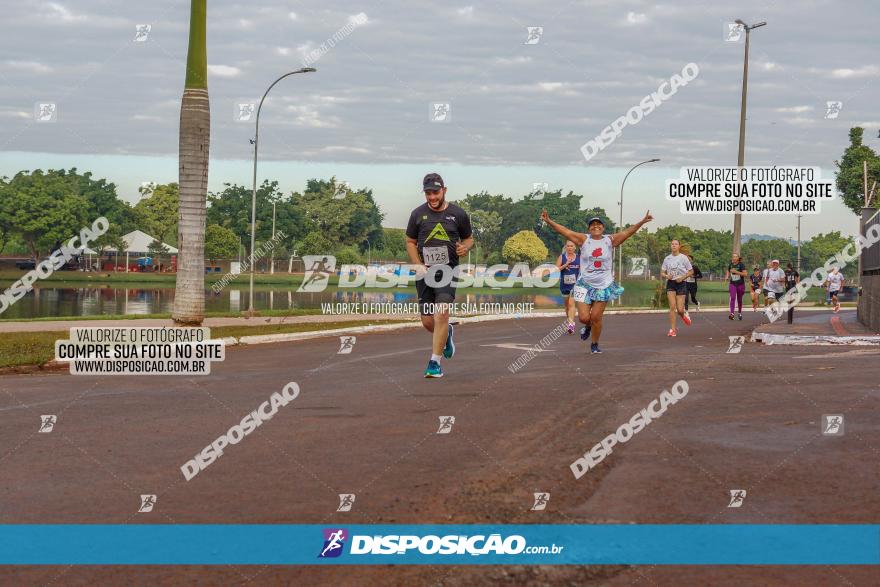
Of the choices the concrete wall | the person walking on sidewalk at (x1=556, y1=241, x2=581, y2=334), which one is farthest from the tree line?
the person walking on sidewalk at (x1=556, y1=241, x2=581, y2=334)

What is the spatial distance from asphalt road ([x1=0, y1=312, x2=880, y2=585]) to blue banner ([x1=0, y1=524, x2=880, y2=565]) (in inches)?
4.6

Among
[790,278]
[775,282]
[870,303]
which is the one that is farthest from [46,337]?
[790,278]

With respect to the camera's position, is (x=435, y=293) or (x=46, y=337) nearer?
(x=435, y=293)

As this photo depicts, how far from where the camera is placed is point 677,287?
20.8 meters

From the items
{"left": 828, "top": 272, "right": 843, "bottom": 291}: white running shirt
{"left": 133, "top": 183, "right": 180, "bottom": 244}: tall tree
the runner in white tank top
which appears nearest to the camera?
the runner in white tank top

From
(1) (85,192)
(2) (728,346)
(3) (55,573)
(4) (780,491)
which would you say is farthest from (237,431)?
(1) (85,192)

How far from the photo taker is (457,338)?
67.2ft

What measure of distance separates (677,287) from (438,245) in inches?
427

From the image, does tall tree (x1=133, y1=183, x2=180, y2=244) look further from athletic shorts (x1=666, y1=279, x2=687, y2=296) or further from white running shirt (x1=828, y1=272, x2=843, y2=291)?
athletic shorts (x1=666, y1=279, x2=687, y2=296)

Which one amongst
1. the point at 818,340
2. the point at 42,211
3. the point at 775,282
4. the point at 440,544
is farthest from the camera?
the point at 42,211

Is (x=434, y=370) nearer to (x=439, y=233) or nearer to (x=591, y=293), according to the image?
(x=439, y=233)

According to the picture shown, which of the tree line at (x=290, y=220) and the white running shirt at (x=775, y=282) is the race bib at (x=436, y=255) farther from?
the tree line at (x=290, y=220)

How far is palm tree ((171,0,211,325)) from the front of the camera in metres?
20.3

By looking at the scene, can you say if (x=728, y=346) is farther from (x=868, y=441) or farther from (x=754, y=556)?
(x=754, y=556)
